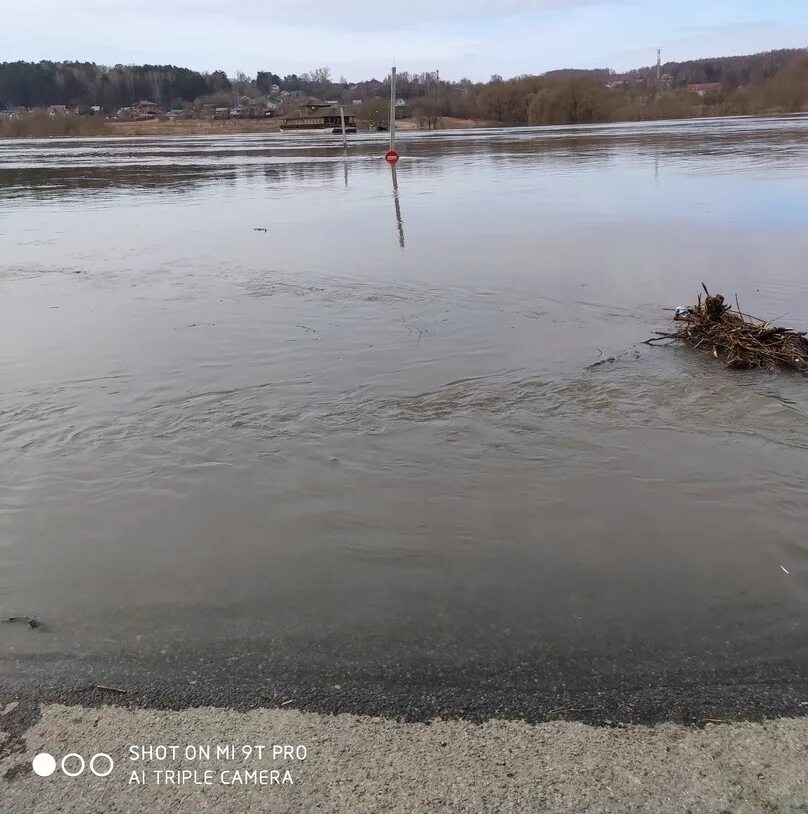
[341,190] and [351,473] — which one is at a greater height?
[341,190]

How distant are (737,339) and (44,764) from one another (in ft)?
21.6

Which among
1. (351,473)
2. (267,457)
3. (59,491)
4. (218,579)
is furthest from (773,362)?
(59,491)

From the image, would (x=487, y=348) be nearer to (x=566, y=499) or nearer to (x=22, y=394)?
(x=566, y=499)

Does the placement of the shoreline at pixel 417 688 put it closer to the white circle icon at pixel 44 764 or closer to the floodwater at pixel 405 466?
the floodwater at pixel 405 466

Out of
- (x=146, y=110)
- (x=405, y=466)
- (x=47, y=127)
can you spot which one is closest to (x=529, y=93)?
(x=47, y=127)

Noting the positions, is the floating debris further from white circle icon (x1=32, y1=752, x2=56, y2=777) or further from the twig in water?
white circle icon (x1=32, y1=752, x2=56, y2=777)

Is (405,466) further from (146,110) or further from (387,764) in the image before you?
(146,110)

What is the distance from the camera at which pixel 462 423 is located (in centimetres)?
581

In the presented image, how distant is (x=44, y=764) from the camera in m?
2.67

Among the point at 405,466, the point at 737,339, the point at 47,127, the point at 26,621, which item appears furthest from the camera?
the point at 47,127

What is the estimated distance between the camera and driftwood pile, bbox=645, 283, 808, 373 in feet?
22.4

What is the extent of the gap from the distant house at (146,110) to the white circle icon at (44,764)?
173 metres

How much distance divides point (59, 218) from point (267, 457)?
1504 centimetres

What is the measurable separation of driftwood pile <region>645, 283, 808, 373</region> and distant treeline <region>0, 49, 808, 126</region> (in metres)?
91.3
